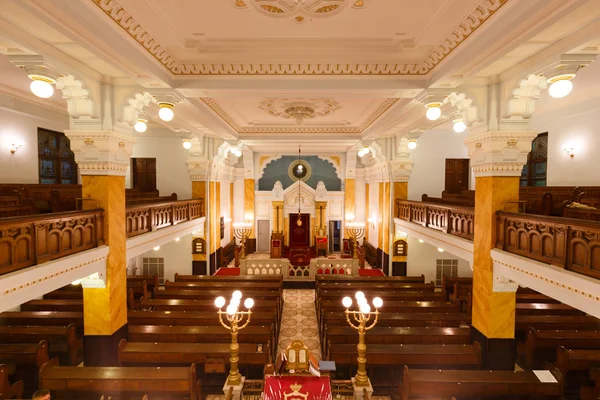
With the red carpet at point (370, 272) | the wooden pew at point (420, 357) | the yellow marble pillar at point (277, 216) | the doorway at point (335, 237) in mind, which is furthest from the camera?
the doorway at point (335, 237)

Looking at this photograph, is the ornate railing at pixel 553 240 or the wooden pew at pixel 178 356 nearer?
the ornate railing at pixel 553 240

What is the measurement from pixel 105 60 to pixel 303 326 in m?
8.48

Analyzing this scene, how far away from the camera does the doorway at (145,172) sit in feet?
48.8

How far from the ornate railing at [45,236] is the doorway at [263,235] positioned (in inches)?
531

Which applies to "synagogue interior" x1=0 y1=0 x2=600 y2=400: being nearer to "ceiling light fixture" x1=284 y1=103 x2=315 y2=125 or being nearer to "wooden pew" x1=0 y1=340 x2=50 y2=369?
"wooden pew" x1=0 y1=340 x2=50 y2=369

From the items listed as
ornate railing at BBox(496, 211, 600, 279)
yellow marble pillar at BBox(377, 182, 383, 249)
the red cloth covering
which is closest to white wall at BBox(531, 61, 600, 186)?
ornate railing at BBox(496, 211, 600, 279)

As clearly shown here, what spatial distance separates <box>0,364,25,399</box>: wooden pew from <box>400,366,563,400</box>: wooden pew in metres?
6.68

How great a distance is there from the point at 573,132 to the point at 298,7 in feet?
32.6

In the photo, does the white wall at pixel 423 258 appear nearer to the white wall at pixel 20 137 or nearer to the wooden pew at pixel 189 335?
the wooden pew at pixel 189 335

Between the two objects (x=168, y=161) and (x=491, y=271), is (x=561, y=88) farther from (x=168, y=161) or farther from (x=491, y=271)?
(x=168, y=161)

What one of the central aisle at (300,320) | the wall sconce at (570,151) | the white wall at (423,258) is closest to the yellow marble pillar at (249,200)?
the central aisle at (300,320)

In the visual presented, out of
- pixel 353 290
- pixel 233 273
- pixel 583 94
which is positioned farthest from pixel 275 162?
pixel 583 94

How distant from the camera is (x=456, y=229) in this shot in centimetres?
880

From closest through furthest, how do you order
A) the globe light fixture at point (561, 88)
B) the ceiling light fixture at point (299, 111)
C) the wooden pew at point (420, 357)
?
the globe light fixture at point (561, 88)
the wooden pew at point (420, 357)
the ceiling light fixture at point (299, 111)
